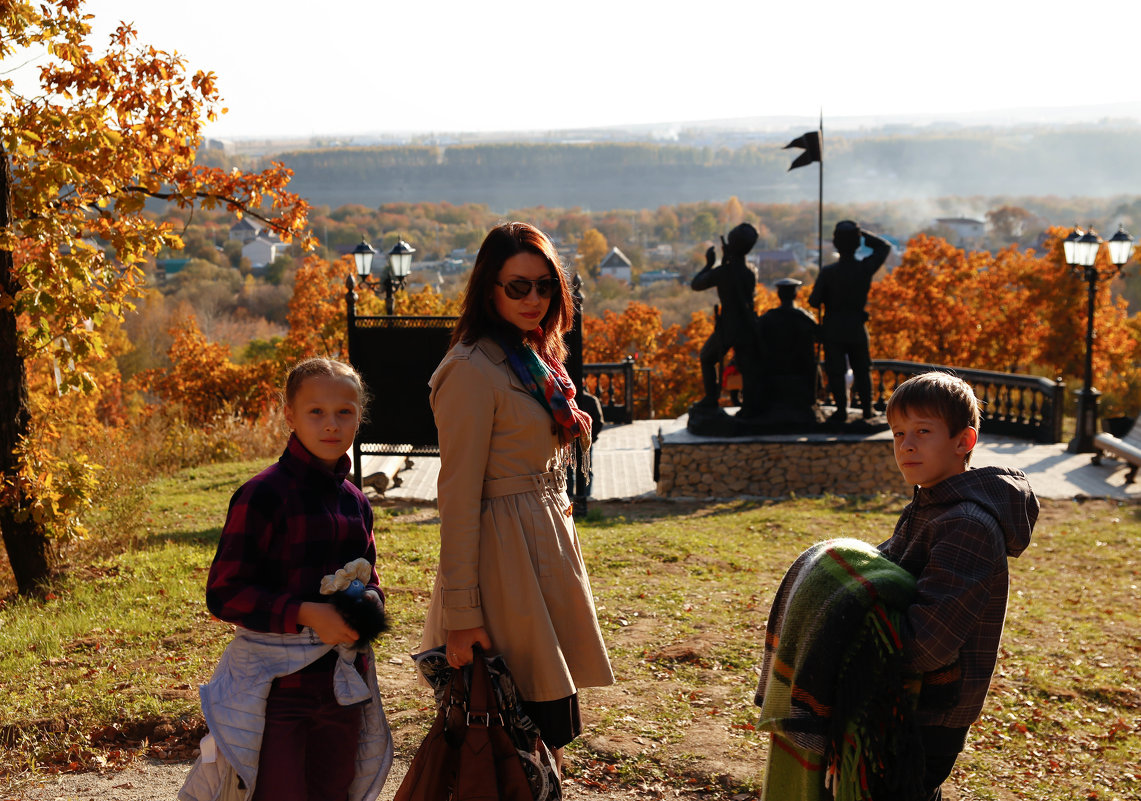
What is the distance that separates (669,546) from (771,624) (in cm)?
583

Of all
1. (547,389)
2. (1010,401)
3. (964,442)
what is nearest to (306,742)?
(547,389)

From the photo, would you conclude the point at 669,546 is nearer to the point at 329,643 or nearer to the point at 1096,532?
the point at 1096,532

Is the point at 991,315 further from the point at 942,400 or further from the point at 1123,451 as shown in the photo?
the point at 942,400

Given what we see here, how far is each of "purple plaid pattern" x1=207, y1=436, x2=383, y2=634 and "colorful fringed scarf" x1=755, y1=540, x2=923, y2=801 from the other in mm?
1249

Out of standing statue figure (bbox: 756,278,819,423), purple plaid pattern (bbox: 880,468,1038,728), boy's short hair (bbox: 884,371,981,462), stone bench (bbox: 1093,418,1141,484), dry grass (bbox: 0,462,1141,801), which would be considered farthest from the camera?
standing statue figure (bbox: 756,278,819,423)

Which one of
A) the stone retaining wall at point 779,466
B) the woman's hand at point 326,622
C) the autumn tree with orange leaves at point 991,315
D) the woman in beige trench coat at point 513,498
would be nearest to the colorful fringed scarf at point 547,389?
the woman in beige trench coat at point 513,498

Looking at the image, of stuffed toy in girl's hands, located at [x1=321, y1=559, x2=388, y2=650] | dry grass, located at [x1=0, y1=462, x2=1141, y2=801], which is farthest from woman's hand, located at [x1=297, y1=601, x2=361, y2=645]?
dry grass, located at [x1=0, y1=462, x2=1141, y2=801]

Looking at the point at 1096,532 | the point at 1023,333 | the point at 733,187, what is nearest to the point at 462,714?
the point at 1096,532

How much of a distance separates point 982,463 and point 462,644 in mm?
12436

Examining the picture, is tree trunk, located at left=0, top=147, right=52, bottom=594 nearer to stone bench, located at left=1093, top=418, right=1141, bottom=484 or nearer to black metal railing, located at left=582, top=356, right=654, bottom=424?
black metal railing, located at left=582, top=356, right=654, bottom=424

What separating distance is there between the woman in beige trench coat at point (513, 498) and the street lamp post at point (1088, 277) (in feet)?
45.5

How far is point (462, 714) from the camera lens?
2.78 metres

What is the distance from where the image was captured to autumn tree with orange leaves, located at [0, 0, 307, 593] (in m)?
6.07

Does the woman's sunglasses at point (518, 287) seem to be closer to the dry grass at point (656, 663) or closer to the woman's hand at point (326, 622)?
the woman's hand at point (326, 622)
